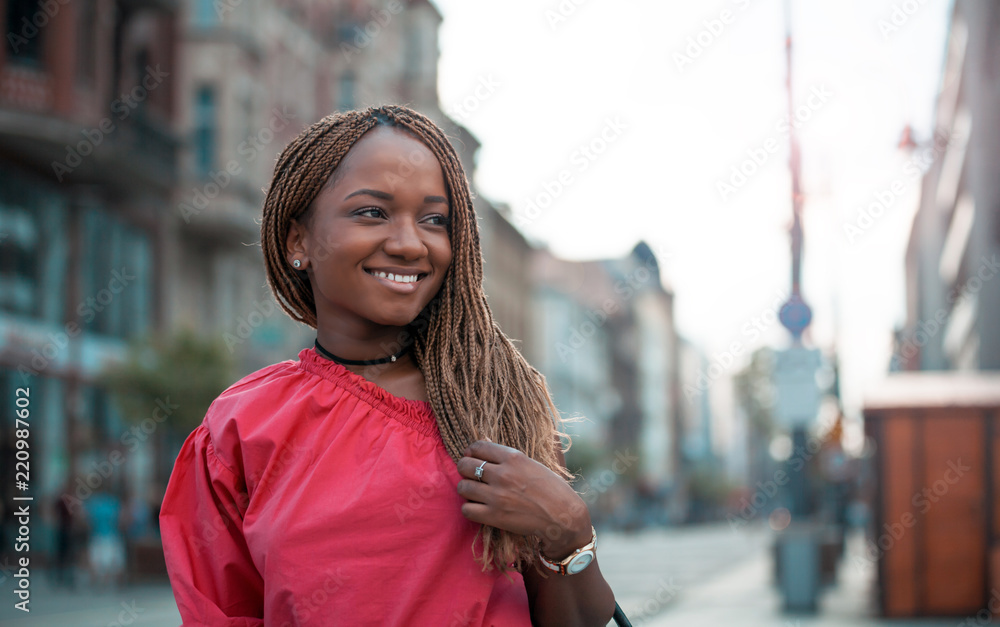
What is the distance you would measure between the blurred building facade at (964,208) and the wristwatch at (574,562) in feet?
67.6

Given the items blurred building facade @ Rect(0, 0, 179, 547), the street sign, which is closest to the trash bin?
the street sign

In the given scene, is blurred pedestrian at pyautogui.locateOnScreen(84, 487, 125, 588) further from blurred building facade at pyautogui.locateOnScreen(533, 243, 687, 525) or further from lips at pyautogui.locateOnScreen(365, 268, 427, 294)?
blurred building facade at pyautogui.locateOnScreen(533, 243, 687, 525)

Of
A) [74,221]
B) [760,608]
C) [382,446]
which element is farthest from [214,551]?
[74,221]

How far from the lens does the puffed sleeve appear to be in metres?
1.92

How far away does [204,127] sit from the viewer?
27.6 m

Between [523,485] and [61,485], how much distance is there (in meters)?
19.5

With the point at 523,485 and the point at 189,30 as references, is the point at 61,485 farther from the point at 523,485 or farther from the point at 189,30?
the point at 523,485

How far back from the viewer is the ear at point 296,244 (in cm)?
206

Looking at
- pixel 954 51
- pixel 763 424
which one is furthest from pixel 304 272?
pixel 763 424

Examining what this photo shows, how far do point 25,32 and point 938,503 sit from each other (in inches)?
691

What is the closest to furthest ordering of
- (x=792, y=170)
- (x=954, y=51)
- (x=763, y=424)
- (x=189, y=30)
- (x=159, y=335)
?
1. (x=792, y=170)
2. (x=159, y=335)
3. (x=189, y=30)
4. (x=954, y=51)
5. (x=763, y=424)

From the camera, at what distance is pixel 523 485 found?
1756 mm

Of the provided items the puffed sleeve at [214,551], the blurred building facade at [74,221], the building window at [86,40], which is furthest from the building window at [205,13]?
the puffed sleeve at [214,551]

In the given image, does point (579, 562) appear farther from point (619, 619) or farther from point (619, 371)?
point (619, 371)
